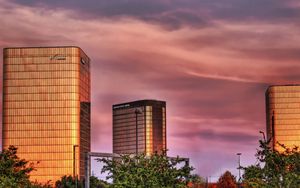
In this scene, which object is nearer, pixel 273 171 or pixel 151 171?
pixel 151 171

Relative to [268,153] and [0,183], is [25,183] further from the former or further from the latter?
[268,153]

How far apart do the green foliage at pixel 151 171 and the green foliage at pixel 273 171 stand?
4.81m

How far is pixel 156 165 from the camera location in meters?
50.7

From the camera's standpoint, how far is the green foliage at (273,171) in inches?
1908

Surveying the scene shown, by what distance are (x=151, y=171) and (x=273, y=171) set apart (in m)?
10.7

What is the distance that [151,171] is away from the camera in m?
49.2

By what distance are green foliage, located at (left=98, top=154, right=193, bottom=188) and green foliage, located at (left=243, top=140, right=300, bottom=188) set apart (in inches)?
190

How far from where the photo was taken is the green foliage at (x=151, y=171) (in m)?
48.7

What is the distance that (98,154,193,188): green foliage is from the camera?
48.7 meters

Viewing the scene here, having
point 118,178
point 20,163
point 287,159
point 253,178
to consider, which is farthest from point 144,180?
point 20,163

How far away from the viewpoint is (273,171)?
55312 mm

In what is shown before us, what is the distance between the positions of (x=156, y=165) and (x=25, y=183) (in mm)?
30392

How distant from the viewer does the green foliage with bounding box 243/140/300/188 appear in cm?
4847

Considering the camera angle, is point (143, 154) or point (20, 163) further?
point (20, 163)
